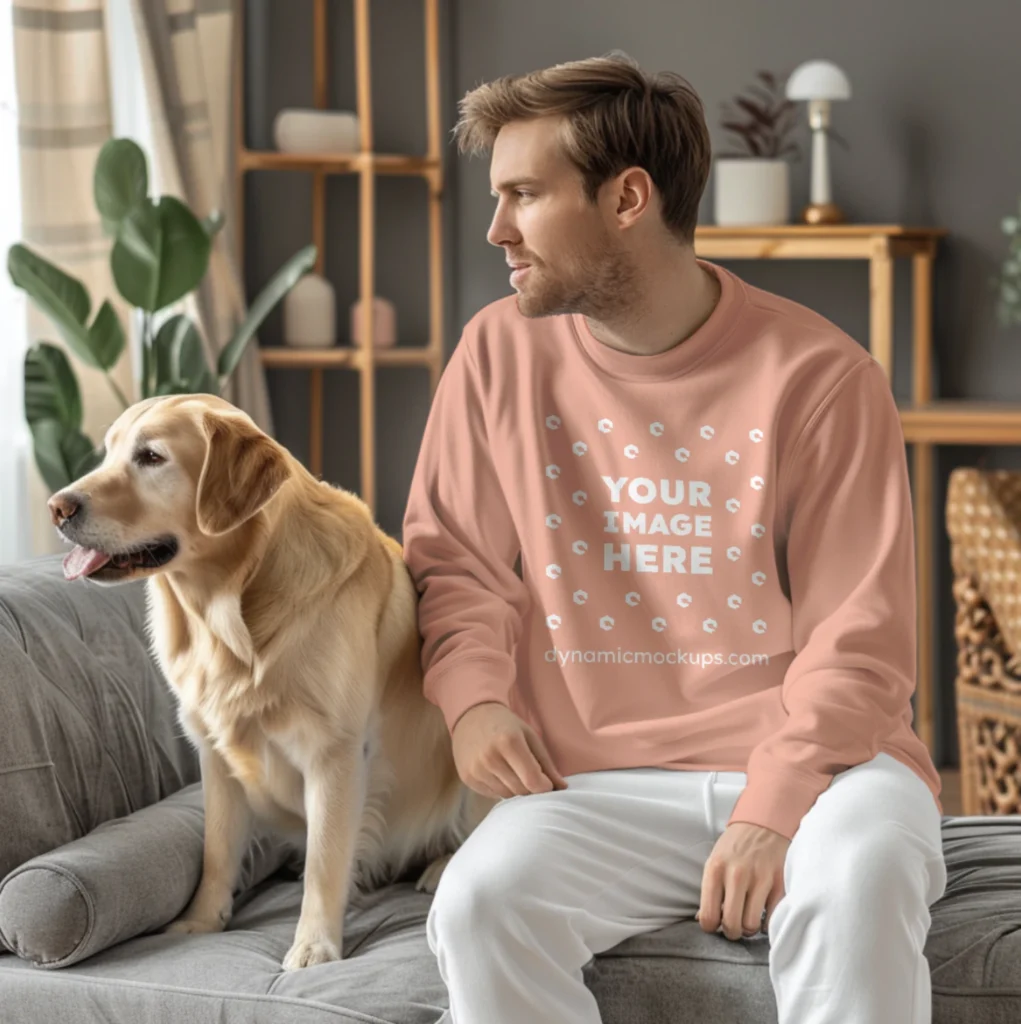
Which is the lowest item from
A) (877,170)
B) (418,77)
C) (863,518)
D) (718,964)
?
(718,964)

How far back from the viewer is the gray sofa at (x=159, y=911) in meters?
1.50

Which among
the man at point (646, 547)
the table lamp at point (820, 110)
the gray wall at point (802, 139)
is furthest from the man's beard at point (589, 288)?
the gray wall at point (802, 139)

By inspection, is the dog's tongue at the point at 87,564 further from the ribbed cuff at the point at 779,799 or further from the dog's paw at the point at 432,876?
the ribbed cuff at the point at 779,799

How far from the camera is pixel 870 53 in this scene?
13.0ft

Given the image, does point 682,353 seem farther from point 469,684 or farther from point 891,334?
point 891,334

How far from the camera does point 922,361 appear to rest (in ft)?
12.8

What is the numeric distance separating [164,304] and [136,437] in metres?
1.56

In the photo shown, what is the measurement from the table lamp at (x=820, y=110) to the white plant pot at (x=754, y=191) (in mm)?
89

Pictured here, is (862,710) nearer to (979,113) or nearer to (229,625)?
(229,625)

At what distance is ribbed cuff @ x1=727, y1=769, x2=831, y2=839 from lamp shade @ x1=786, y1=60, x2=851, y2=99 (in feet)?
8.42

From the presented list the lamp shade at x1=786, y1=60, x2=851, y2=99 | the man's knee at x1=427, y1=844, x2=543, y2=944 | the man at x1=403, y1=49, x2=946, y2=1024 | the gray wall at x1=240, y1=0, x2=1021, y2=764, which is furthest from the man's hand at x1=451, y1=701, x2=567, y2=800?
the gray wall at x1=240, y1=0, x2=1021, y2=764

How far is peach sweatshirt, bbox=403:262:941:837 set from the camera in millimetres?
1622

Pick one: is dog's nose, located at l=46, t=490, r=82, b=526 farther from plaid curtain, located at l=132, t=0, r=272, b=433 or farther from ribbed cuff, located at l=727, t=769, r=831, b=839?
plaid curtain, located at l=132, t=0, r=272, b=433

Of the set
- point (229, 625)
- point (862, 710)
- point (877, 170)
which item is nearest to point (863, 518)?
point (862, 710)
